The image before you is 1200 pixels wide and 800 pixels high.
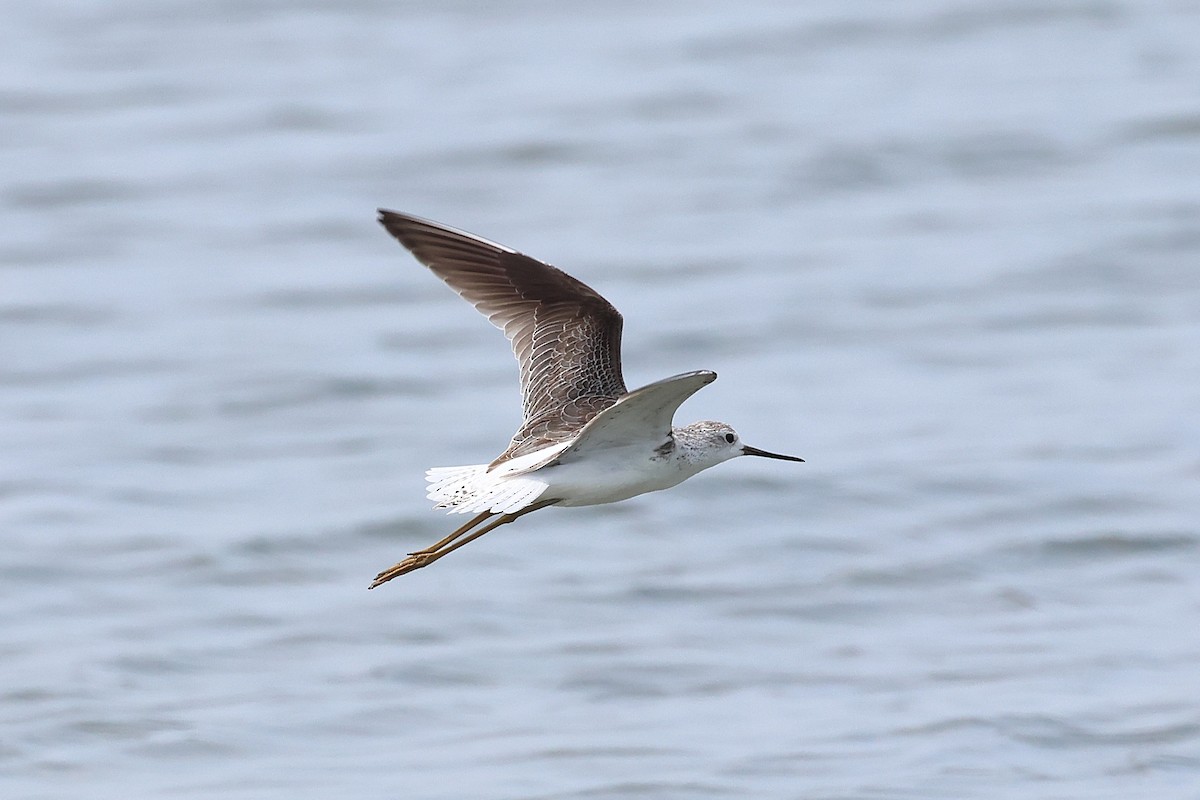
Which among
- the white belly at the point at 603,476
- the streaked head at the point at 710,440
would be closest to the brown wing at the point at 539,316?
the streaked head at the point at 710,440

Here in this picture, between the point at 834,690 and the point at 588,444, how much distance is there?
6.30 meters

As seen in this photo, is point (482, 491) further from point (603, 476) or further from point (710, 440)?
point (710, 440)

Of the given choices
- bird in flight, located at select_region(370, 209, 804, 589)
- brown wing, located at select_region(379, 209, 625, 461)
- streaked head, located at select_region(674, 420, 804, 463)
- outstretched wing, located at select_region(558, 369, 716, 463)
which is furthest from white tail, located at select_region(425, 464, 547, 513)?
streaked head, located at select_region(674, 420, 804, 463)

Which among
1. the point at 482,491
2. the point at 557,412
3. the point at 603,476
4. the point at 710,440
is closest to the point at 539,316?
the point at 557,412

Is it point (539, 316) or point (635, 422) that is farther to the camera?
point (539, 316)

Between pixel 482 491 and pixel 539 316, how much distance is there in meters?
1.54

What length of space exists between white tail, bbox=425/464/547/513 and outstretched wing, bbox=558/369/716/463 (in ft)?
0.75

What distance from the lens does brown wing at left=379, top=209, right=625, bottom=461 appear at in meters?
9.26

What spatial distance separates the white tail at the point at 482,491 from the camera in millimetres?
8078

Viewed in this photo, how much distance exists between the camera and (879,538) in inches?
641

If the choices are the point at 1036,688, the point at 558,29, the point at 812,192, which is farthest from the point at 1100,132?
the point at 1036,688

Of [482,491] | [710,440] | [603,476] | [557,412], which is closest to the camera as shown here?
[482,491]

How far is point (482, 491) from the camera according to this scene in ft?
27.0

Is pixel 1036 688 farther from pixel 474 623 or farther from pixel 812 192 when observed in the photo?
pixel 812 192
